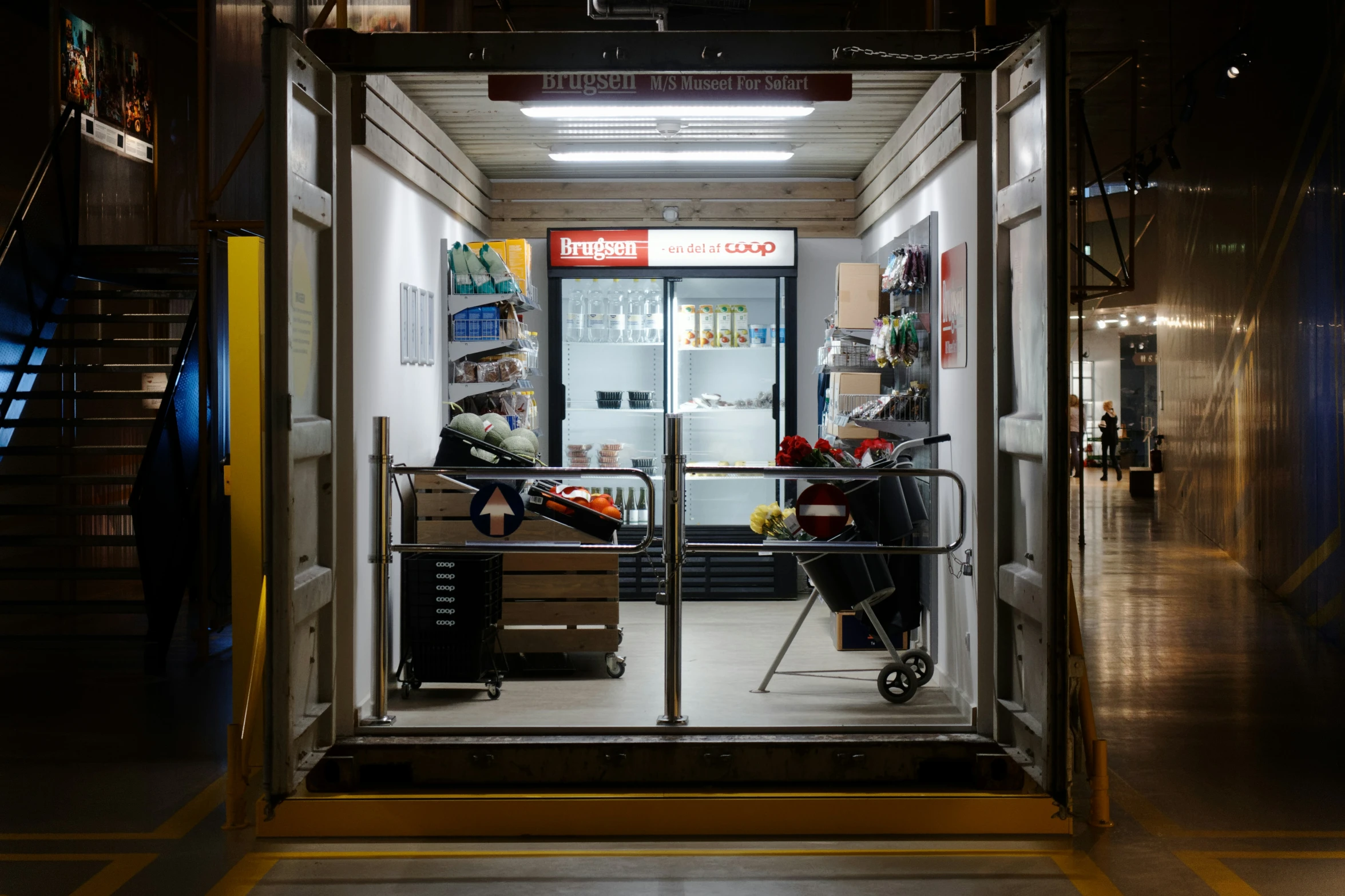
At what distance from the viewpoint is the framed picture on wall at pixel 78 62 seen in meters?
8.84

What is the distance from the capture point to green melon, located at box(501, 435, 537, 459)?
18.8 ft

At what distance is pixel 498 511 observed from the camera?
5273mm

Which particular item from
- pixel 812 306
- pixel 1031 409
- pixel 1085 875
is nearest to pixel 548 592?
pixel 1031 409

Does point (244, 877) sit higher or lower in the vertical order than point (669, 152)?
lower

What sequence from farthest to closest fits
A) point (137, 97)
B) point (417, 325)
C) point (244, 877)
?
point (137, 97), point (417, 325), point (244, 877)

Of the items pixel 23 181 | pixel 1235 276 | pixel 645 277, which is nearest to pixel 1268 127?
pixel 1235 276

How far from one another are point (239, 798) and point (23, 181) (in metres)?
7.74

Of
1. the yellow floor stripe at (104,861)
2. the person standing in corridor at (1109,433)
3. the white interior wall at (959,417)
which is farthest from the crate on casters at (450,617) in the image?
the person standing in corridor at (1109,433)

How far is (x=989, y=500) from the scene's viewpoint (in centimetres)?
452

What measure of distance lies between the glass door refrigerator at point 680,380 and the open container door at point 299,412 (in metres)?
3.74

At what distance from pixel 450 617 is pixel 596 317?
3.70 m

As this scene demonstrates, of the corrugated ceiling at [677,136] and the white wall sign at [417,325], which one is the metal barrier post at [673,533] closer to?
the white wall sign at [417,325]

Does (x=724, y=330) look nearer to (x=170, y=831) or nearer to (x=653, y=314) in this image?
(x=653, y=314)

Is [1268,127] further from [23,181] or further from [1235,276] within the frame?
[23,181]
